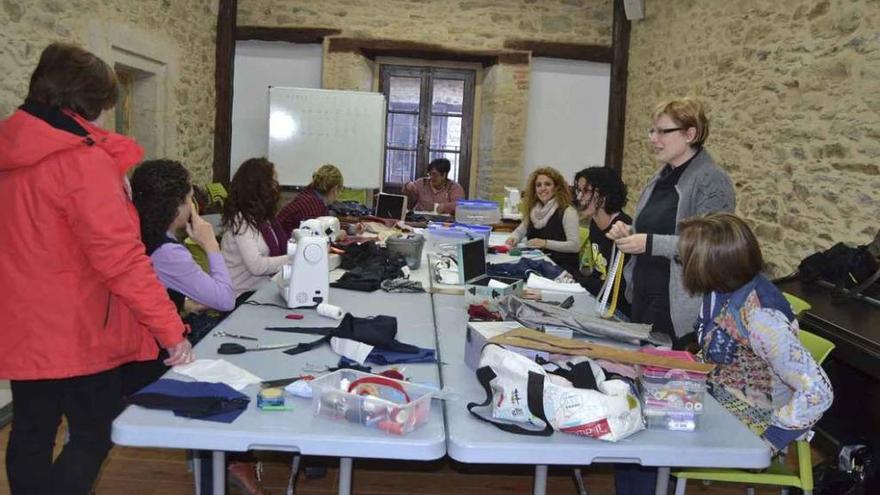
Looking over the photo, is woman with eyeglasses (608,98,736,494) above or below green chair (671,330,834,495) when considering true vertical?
above

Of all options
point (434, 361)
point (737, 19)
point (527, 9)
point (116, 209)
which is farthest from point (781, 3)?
point (116, 209)

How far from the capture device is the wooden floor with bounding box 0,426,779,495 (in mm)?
2967

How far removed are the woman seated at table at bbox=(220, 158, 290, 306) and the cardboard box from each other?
0.84 metres

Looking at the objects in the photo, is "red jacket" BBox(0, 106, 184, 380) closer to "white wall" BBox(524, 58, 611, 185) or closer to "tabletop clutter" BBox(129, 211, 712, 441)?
"tabletop clutter" BBox(129, 211, 712, 441)

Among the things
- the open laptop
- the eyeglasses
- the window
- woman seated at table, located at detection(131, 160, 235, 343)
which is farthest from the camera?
the window

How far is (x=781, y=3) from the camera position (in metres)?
4.93

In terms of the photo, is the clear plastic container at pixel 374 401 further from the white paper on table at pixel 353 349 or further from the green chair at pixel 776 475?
the green chair at pixel 776 475

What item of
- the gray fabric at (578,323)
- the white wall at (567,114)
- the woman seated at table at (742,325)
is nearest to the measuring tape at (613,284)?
the gray fabric at (578,323)

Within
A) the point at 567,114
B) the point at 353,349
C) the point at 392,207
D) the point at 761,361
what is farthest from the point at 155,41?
the point at 761,361

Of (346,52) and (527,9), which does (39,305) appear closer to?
(346,52)

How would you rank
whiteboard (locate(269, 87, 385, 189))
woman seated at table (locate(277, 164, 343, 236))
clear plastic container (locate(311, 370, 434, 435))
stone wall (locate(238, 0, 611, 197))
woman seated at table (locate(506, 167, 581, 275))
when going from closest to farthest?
clear plastic container (locate(311, 370, 434, 435))
woman seated at table (locate(277, 164, 343, 236))
woman seated at table (locate(506, 167, 581, 275))
whiteboard (locate(269, 87, 385, 189))
stone wall (locate(238, 0, 611, 197))

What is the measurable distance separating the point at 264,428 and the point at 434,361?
669 millimetres

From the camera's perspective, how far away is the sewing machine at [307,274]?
8.75ft

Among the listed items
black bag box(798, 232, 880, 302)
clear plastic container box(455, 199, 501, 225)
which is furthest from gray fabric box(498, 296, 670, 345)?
clear plastic container box(455, 199, 501, 225)
